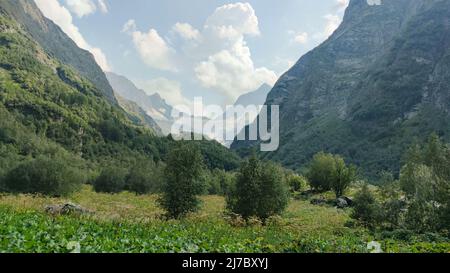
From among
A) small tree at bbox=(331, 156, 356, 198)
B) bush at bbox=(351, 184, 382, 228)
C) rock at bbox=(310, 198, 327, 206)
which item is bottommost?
rock at bbox=(310, 198, 327, 206)

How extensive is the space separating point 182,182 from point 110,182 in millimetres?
61871

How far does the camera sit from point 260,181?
1435 inches

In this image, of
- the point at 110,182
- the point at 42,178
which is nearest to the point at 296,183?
the point at 110,182

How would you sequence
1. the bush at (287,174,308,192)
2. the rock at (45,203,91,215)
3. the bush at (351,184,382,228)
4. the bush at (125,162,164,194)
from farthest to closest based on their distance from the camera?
the bush at (287,174,308,192) → the bush at (125,162,164,194) → the bush at (351,184,382,228) → the rock at (45,203,91,215)

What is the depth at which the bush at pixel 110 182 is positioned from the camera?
302ft

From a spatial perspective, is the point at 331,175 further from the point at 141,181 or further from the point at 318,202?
the point at 141,181

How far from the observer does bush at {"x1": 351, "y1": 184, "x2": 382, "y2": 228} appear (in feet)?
119

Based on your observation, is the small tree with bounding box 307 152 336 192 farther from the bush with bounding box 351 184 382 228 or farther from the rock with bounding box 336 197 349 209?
→ the bush with bounding box 351 184 382 228

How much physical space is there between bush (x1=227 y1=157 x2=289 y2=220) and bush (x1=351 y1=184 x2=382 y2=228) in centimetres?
786

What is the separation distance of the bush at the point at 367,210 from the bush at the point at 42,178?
48799 millimetres

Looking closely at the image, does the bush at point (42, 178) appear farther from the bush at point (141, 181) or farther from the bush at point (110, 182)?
the bush at point (141, 181)

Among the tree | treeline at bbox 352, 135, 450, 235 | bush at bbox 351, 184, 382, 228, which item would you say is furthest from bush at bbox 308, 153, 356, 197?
the tree
